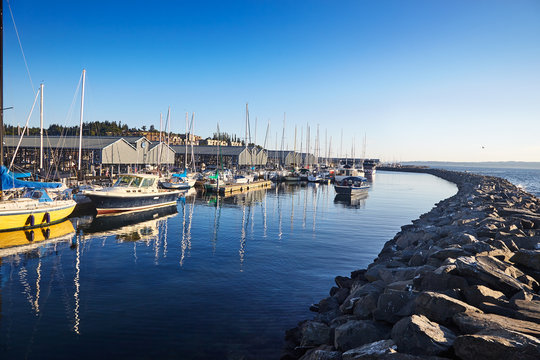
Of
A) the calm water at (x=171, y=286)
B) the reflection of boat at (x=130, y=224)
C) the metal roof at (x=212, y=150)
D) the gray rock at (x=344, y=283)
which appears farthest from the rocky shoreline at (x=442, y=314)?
the metal roof at (x=212, y=150)

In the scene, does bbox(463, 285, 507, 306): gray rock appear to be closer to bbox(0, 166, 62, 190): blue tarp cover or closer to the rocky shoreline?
the rocky shoreline

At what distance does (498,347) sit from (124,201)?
103ft

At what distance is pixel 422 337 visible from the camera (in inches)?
241

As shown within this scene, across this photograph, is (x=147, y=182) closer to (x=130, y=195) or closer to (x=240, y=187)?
(x=130, y=195)

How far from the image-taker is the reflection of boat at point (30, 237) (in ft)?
62.6

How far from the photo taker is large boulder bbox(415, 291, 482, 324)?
7.07 m

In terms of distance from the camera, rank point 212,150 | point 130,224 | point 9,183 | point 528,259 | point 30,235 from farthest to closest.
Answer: point 212,150
point 130,224
point 9,183
point 30,235
point 528,259

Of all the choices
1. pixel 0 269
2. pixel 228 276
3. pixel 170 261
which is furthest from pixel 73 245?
pixel 228 276

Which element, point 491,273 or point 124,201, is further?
point 124,201

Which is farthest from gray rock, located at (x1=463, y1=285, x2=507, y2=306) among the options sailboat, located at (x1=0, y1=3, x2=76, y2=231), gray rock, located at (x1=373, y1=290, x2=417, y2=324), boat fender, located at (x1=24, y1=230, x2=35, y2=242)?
sailboat, located at (x1=0, y1=3, x2=76, y2=231)

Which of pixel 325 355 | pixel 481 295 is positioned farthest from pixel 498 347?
pixel 325 355

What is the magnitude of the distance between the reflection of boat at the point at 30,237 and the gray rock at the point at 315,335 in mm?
16296

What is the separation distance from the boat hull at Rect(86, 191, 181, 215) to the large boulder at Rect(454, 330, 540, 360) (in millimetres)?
30288

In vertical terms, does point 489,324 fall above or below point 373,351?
above
